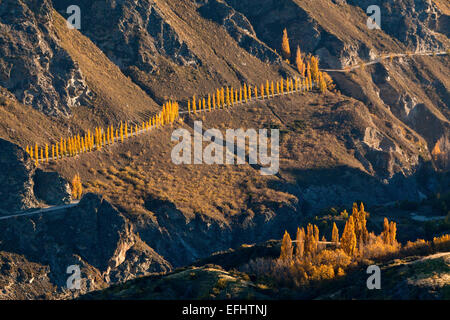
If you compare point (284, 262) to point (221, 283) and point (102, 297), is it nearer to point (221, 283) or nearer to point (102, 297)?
point (221, 283)
